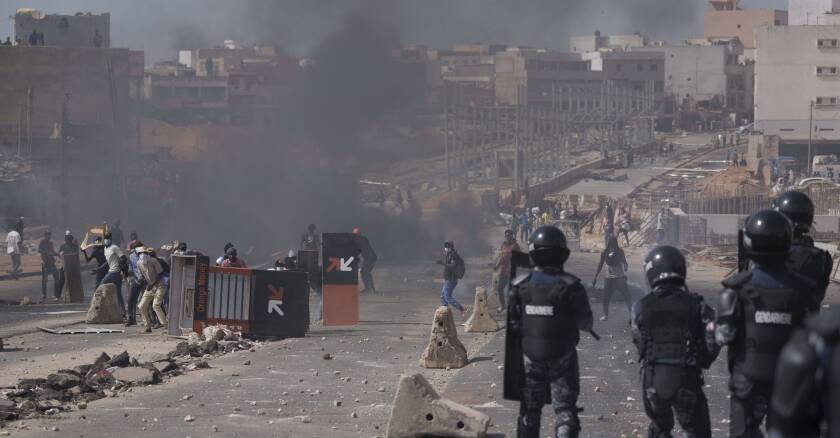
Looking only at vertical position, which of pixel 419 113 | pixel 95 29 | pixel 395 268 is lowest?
pixel 395 268

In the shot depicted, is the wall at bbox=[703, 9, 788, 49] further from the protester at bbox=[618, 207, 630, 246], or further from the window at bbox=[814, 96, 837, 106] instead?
the protester at bbox=[618, 207, 630, 246]

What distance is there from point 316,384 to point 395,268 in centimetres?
2173

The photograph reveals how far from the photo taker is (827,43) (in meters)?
74.2

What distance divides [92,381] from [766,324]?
24.2ft

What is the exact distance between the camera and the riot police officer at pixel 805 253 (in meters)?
8.47

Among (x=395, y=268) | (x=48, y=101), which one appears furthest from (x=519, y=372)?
(x=48, y=101)

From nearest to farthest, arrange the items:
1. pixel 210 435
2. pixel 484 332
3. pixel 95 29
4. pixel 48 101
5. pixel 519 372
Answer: pixel 519 372
pixel 210 435
pixel 484 332
pixel 48 101
pixel 95 29

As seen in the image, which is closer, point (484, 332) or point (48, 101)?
point (484, 332)

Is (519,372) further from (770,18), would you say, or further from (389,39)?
(770,18)

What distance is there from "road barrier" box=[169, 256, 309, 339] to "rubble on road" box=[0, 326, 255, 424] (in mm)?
1260

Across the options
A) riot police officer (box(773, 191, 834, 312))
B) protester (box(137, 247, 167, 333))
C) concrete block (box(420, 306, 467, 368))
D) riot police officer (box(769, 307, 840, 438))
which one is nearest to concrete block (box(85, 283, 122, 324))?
protester (box(137, 247, 167, 333))

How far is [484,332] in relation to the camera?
17.7 metres

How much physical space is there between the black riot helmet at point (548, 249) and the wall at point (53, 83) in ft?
216

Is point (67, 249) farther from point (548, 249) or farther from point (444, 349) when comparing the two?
point (548, 249)
